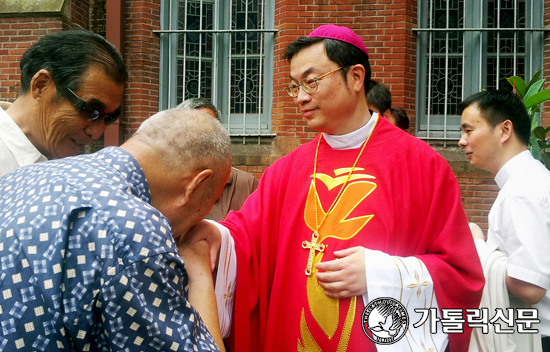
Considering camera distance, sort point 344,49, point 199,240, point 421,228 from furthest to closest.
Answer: point 344,49, point 421,228, point 199,240

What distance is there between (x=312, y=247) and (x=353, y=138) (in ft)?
1.96

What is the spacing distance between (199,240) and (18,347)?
3.29ft

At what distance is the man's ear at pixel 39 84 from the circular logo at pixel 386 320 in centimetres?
163

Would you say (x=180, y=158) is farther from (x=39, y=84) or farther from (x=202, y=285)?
(x=39, y=84)

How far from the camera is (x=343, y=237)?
228cm

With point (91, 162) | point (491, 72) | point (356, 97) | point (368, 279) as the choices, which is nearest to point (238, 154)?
point (491, 72)

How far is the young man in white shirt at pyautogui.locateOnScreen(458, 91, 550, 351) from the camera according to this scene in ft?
8.82

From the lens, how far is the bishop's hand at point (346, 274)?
2104 mm

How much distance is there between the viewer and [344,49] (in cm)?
245

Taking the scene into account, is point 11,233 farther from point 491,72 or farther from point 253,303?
point 491,72

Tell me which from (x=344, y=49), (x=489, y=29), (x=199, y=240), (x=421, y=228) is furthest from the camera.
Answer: (x=489, y=29)
